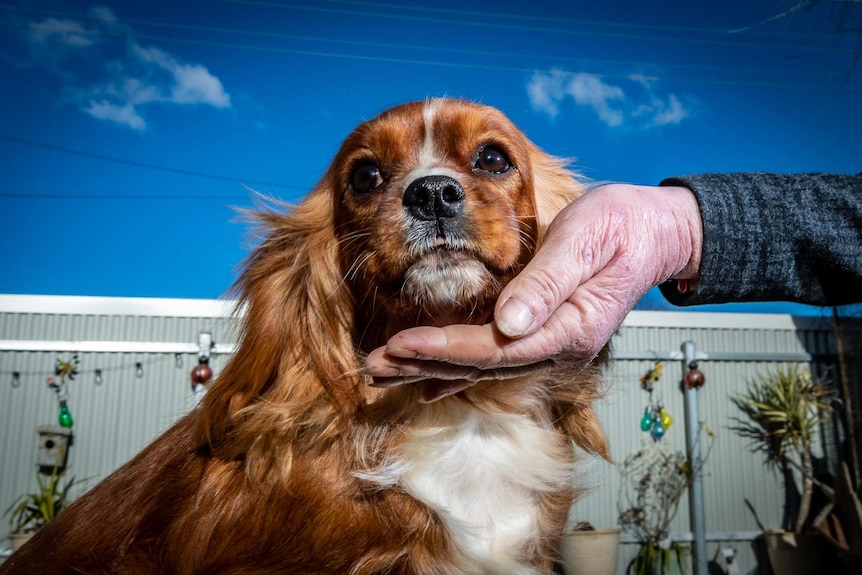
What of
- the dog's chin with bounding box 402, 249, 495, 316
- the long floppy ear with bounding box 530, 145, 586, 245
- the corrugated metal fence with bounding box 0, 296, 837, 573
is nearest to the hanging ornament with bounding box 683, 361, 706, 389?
the corrugated metal fence with bounding box 0, 296, 837, 573

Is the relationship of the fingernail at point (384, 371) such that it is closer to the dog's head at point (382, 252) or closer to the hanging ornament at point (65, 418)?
the dog's head at point (382, 252)

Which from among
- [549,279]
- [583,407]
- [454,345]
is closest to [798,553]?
[583,407]

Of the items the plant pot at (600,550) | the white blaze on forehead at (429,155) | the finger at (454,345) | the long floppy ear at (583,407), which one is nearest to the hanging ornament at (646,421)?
the plant pot at (600,550)

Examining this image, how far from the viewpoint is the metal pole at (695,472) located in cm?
1012

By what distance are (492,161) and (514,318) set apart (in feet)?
2.87

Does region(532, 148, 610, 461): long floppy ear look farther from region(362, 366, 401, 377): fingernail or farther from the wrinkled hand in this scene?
region(362, 366, 401, 377): fingernail

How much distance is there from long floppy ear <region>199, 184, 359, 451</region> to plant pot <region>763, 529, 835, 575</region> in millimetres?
9767

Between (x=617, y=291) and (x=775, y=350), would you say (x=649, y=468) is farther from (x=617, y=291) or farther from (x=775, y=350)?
(x=617, y=291)

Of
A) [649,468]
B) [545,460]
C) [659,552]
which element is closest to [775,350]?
[649,468]

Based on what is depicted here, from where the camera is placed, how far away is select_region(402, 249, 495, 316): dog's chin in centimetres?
183

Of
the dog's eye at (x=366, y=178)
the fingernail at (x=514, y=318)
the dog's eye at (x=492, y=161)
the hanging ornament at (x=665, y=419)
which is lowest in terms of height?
the hanging ornament at (x=665, y=419)

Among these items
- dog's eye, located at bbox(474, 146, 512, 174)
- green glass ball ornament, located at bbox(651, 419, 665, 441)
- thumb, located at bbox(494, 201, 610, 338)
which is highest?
dog's eye, located at bbox(474, 146, 512, 174)

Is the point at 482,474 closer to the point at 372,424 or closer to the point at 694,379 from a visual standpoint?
the point at 372,424

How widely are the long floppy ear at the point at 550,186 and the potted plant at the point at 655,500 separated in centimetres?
835
